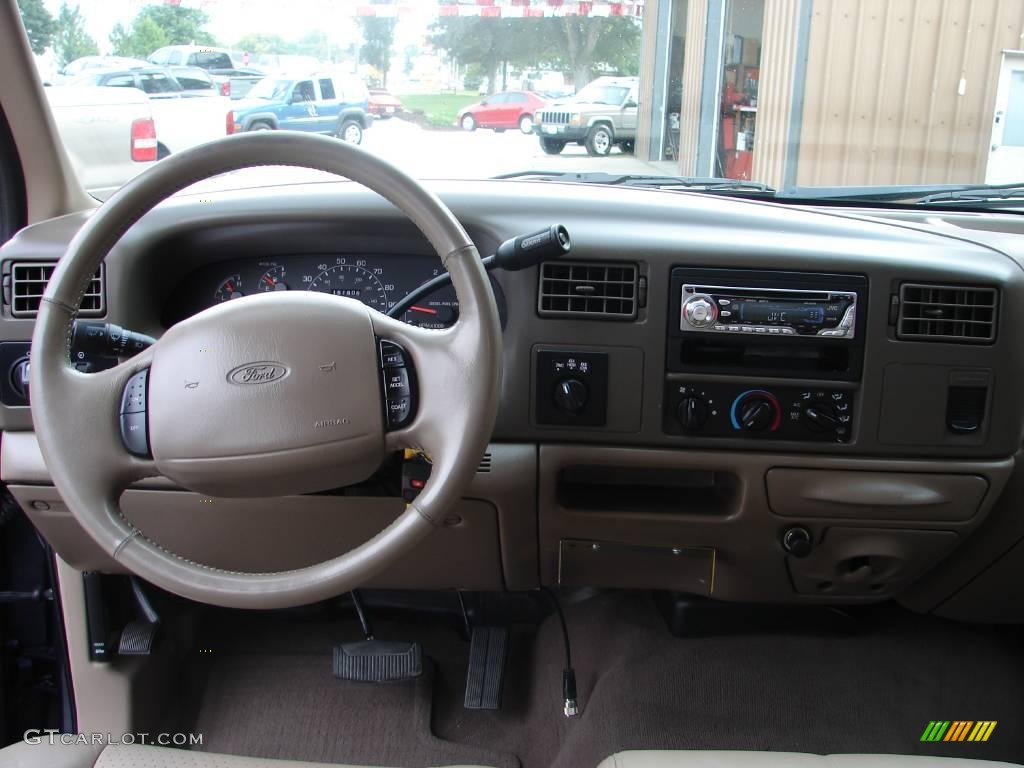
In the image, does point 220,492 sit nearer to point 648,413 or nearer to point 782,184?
point 648,413

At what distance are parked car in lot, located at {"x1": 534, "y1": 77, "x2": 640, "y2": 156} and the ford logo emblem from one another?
1.02 meters

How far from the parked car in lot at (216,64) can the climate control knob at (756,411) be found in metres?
1.26

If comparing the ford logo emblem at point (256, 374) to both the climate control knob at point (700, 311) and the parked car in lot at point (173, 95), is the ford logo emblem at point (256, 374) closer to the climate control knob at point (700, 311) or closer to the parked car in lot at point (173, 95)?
the climate control knob at point (700, 311)

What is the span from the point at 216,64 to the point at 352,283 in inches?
26.8

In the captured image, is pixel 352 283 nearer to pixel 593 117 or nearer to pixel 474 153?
pixel 474 153

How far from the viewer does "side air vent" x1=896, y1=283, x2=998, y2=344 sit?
1.64m

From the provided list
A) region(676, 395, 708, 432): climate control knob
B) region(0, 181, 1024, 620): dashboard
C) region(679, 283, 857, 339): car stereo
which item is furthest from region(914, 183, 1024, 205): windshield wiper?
region(676, 395, 708, 432): climate control knob

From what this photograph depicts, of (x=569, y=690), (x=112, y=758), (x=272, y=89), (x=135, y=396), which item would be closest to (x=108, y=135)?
(x=272, y=89)

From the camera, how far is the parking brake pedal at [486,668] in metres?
2.31

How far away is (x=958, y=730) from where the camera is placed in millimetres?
2143

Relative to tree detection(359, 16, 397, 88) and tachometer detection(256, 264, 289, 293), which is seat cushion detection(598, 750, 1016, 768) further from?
tree detection(359, 16, 397, 88)

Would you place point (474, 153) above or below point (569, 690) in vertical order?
above

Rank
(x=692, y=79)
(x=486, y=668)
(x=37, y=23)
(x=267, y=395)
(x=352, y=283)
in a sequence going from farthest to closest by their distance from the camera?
(x=486, y=668) → (x=692, y=79) → (x=37, y=23) → (x=352, y=283) → (x=267, y=395)

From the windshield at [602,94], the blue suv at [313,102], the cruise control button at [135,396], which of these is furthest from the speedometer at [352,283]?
the windshield at [602,94]
